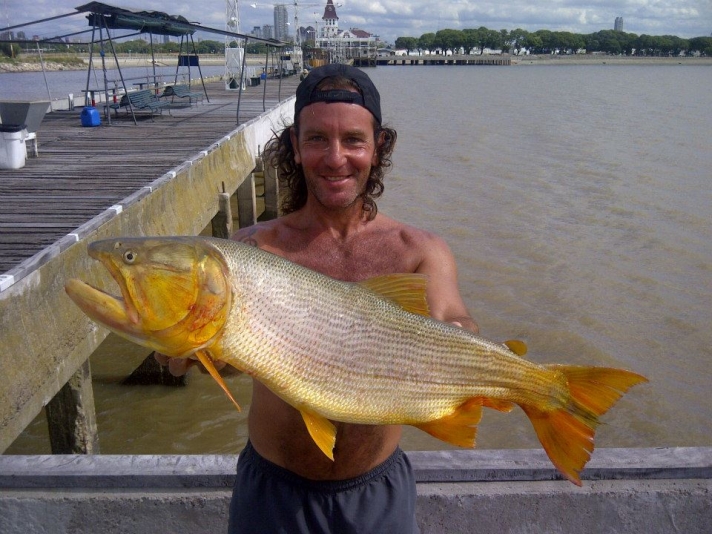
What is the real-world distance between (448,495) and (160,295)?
179 cm

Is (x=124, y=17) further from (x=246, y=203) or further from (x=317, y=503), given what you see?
(x=317, y=503)

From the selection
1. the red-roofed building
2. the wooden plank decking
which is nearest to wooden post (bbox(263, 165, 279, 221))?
the wooden plank decking

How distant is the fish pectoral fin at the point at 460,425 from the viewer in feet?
8.22

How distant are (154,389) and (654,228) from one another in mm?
11354

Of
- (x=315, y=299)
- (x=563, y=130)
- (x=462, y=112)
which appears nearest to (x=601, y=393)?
(x=315, y=299)

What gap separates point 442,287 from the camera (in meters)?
2.88

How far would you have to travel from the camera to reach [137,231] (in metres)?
7.07

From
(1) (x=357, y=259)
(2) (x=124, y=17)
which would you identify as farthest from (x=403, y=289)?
(2) (x=124, y=17)

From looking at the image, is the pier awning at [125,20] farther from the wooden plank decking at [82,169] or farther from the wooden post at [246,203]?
the wooden post at [246,203]

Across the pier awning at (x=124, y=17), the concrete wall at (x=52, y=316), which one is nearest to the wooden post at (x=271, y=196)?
the pier awning at (x=124, y=17)

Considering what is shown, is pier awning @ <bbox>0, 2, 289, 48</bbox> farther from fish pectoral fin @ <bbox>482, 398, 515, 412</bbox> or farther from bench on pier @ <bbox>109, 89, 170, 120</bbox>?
fish pectoral fin @ <bbox>482, 398, 515, 412</bbox>

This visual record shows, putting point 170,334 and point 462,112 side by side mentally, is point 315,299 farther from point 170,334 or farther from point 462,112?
point 462,112

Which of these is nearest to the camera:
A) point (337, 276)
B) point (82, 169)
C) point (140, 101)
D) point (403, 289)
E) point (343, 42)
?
point (403, 289)

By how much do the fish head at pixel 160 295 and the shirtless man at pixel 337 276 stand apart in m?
0.45
